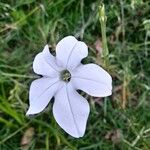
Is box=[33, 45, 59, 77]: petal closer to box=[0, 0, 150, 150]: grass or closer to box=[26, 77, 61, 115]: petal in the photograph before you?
box=[26, 77, 61, 115]: petal

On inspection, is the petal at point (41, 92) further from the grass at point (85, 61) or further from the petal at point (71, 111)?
the grass at point (85, 61)

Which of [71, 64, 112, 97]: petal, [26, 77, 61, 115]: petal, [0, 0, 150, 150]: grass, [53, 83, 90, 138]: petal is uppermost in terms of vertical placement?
[71, 64, 112, 97]: petal

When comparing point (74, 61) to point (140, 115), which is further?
point (140, 115)

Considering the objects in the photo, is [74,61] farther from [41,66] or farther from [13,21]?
[13,21]

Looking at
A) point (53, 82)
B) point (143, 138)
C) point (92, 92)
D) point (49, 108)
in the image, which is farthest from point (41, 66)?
point (143, 138)

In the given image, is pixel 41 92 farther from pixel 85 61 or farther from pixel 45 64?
pixel 85 61

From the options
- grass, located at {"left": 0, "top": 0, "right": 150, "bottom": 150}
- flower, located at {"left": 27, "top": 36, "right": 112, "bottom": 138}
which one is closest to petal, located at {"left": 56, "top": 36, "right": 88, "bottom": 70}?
flower, located at {"left": 27, "top": 36, "right": 112, "bottom": 138}

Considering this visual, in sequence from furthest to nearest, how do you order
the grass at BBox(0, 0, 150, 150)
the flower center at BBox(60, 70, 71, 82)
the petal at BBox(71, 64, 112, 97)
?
1. the grass at BBox(0, 0, 150, 150)
2. the flower center at BBox(60, 70, 71, 82)
3. the petal at BBox(71, 64, 112, 97)
